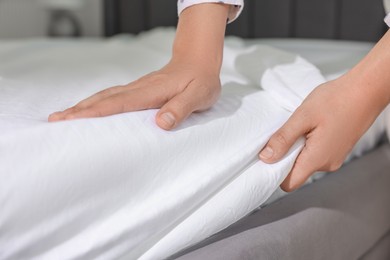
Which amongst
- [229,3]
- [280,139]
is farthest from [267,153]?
[229,3]

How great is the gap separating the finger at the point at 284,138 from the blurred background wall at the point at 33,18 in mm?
1915

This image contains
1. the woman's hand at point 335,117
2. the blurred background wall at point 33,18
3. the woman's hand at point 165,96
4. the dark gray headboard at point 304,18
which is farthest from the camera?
the blurred background wall at point 33,18

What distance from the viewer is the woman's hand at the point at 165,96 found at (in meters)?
0.61

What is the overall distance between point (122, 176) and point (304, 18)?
151cm

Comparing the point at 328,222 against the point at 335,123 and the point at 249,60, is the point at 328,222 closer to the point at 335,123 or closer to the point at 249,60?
the point at 335,123

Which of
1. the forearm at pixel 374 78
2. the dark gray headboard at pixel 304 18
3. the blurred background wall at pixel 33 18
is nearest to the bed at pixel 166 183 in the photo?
the forearm at pixel 374 78

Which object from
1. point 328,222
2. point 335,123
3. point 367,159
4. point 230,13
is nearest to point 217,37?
point 230,13

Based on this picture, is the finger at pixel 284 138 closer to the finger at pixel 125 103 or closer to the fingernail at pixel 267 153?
the fingernail at pixel 267 153

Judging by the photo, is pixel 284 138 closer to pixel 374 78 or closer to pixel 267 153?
pixel 267 153

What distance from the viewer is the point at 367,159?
42.7 inches

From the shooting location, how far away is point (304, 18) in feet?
6.36

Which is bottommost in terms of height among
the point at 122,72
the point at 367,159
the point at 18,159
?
the point at 367,159

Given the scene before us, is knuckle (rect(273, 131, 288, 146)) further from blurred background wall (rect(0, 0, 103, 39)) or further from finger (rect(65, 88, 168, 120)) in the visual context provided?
blurred background wall (rect(0, 0, 103, 39))

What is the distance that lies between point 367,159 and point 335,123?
0.39m
